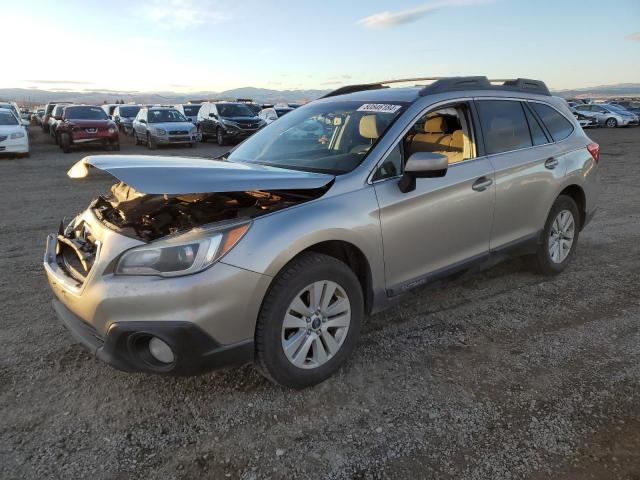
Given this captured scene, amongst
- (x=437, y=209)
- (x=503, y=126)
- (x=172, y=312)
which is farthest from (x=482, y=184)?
(x=172, y=312)

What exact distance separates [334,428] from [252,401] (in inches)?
20.6

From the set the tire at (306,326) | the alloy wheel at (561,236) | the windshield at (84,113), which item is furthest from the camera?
the windshield at (84,113)

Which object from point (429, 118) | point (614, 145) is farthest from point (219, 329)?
point (614, 145)

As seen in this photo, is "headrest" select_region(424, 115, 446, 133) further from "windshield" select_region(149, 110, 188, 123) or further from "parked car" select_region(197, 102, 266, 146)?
"windshield" select_region(149, 110, 188, 123)

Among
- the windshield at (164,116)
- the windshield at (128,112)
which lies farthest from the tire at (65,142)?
the windshield at (128,112)

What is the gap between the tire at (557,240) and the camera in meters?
4.61

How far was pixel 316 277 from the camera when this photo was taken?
9.36ft

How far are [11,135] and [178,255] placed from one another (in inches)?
634

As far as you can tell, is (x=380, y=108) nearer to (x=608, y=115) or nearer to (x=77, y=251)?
(x=77, y=251)

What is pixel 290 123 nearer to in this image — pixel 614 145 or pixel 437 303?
pixel 437 303

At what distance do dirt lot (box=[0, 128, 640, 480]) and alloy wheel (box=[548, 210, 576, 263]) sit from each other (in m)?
0.57

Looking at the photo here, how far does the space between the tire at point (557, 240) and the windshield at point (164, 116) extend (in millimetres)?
18275

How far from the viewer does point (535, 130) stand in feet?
14.8

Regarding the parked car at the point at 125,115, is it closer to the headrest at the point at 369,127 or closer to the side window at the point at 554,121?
the side window at the point at 554,121
